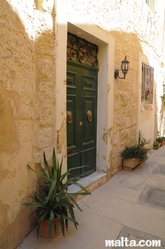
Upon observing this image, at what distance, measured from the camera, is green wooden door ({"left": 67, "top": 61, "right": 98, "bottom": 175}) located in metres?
2.73

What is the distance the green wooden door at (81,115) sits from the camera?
2732 millimetres

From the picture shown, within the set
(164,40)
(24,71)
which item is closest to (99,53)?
(24,71)

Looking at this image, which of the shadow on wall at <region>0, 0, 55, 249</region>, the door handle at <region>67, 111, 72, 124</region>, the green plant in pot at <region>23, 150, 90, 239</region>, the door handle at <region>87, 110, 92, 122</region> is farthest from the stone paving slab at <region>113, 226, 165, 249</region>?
the door handle at <region>87, 110, 92, 122</region>

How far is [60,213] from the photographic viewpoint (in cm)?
186

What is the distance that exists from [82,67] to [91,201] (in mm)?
1930

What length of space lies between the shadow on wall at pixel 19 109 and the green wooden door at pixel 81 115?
0.68 m

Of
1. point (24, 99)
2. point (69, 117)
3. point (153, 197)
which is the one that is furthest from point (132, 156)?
point (24, 99)

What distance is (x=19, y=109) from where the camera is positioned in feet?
5.69

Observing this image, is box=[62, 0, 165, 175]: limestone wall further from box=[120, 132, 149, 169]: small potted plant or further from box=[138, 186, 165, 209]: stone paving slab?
box=[138, 186, 165, 209]: stone paving slab

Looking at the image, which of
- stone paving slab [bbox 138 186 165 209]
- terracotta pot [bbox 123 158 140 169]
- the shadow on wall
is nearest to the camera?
the shadow on wall

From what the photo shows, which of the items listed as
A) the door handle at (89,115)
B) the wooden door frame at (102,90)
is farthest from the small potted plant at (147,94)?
the door handle at (89,115)

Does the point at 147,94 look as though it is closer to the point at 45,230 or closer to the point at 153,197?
the point at 153,197

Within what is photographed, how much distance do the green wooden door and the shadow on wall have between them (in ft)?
2.25

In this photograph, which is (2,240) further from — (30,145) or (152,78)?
(152,78)
